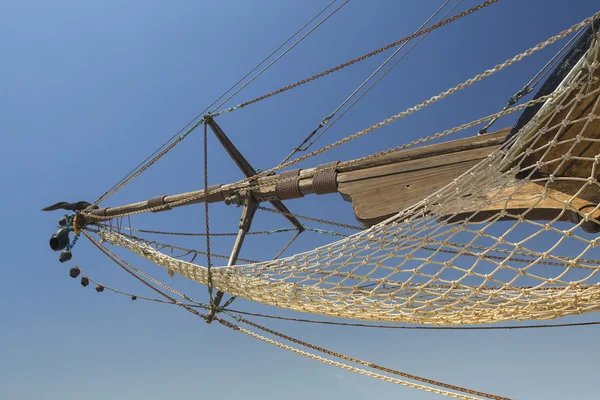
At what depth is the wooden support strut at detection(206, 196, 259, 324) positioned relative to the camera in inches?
154

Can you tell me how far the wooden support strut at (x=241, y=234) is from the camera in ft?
12.8

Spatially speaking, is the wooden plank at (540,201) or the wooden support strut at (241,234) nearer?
the wooden plank at (540,201)

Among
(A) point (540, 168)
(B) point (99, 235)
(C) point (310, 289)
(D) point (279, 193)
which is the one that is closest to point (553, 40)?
(A) point (540, 168)

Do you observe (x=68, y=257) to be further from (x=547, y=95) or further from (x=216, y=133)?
(x=547, y=95)

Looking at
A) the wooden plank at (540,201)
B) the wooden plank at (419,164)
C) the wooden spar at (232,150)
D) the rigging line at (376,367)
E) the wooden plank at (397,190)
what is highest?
the wooden spar at (232,150)

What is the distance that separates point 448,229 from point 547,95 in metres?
0.86

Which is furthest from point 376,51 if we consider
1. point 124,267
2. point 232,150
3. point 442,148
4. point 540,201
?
point 124,267

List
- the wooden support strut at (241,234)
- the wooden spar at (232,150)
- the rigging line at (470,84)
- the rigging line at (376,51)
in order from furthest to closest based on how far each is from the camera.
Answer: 1. the wooden spar at (232,150)
2. the wooden support strut at (241,234)
3. the rigging line at (376,51)
4. the rigging line at (470,84)

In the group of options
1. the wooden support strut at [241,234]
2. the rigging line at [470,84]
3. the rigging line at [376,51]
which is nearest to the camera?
the rigging line at [470,84]

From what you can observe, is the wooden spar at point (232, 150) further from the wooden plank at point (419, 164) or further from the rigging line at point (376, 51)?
the wooden plank at point (419, 164)

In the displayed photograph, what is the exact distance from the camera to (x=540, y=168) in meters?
2.27

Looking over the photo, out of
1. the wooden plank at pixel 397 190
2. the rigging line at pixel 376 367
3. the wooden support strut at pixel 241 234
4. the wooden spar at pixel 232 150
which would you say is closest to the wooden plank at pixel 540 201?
the wooden plank at pixel 397 190

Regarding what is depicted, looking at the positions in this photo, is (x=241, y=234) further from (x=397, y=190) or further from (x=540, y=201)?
(x=540, y=201)

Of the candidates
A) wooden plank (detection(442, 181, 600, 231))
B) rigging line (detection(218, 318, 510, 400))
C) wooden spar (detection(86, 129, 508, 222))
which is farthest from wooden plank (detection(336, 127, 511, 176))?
rigging line (detection(218, 318, 510, 400))
